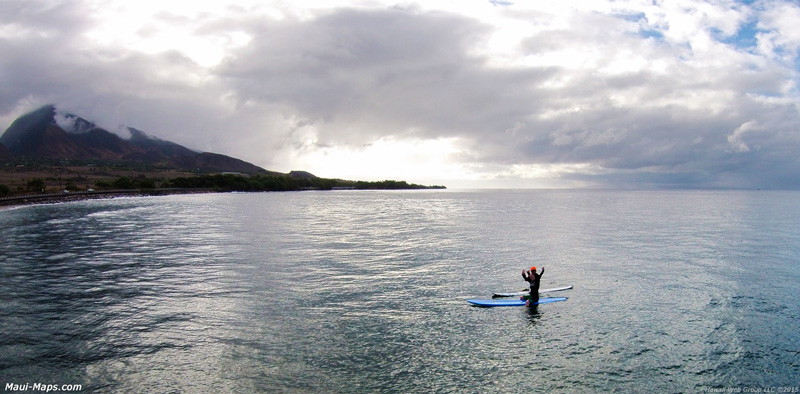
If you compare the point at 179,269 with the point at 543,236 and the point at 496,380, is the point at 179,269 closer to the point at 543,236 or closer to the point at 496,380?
the point at 496,380

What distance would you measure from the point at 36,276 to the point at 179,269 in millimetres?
13277

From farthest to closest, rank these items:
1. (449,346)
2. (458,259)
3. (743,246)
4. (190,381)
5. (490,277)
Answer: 1. (743,246)
2. (458,259)
3. (490,277)
4. (449,346)
5. (190,381)

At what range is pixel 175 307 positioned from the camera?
37.4m

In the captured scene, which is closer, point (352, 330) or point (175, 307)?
point (352, 330)

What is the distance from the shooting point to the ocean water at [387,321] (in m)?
25.6

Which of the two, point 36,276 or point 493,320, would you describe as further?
point 36,276

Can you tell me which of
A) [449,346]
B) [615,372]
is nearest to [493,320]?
[449,346]

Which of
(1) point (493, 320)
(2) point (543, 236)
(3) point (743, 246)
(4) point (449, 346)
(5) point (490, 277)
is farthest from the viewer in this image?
(2) point (543, 236)

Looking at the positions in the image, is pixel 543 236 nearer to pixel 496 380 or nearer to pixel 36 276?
pixel 496 380

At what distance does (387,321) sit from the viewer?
34625 millimetres

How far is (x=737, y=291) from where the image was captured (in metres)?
45.8

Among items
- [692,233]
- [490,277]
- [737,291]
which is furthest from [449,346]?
[692,233]

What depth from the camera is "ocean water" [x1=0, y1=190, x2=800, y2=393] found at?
25.6m

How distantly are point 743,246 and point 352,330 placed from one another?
243ft
